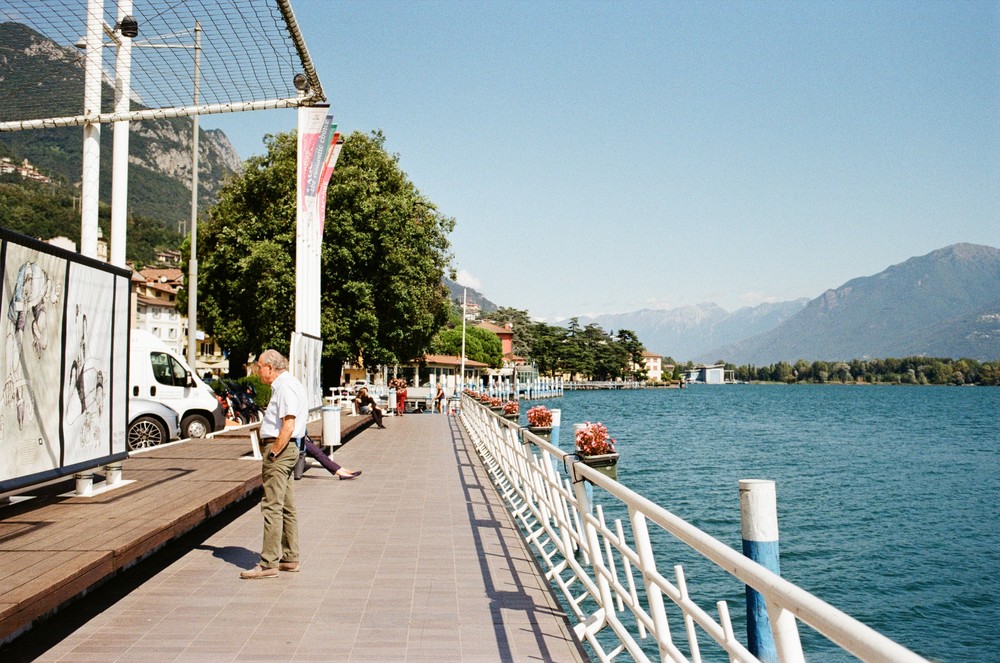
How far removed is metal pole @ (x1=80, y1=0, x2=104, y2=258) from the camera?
8500 millimetres

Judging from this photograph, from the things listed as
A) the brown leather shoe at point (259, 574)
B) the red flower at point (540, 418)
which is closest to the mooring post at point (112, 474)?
the brown leather shoe at point (259, 574)

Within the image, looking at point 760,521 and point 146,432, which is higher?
point 760,521

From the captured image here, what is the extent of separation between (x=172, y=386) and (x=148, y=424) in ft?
6.84

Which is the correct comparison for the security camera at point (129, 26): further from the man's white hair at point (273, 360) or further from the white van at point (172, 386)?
the white van at point (172, 386)

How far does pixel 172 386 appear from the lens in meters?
20.1

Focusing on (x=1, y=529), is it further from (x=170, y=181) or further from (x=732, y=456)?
(x=170, y=181)

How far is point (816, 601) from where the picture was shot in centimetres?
212

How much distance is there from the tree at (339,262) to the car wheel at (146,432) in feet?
41.1

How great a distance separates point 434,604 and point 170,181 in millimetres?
136707

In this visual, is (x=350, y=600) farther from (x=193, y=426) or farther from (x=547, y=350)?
(x=547, y=350)

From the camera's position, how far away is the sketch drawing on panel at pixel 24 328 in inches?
247

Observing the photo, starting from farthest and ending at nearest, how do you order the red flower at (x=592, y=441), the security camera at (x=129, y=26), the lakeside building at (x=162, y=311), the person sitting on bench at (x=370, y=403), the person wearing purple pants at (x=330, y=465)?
the lakeside building at (x=162, y=311), the person sitting on bench at (x=370, y=403), the person wearing purple pants at (x=330, y=465), the red flower at (x=592, y=441), the security camera at (x=129, y=26)

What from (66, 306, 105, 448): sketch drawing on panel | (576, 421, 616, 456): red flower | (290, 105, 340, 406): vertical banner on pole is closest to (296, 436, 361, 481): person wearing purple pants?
(290, 105, 340, 406): vertical banner on pole

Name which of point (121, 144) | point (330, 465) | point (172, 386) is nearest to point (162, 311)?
point (172, 386)
